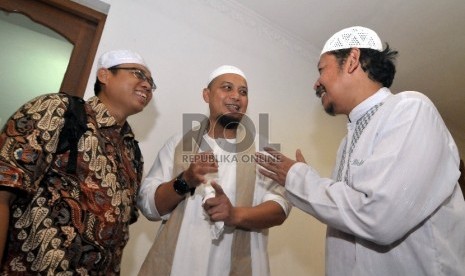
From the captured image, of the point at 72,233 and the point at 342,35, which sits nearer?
the point at 72,233

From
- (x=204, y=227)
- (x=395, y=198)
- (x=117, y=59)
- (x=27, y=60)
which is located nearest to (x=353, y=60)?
(x=395, y=198)

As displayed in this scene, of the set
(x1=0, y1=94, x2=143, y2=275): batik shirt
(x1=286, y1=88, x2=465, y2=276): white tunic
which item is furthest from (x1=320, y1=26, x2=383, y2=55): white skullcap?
(x1=0, y1=94, x2=143, y2=275): batik shirt

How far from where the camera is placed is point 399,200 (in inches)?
33.4

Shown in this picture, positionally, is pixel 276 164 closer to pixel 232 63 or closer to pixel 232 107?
pixel 232 107

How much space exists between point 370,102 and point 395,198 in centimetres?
46

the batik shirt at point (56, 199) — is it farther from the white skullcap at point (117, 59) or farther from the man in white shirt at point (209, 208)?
the white skullcap at point (117, 59)

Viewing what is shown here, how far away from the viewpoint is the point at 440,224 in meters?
0.92

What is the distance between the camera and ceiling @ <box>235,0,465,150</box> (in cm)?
226

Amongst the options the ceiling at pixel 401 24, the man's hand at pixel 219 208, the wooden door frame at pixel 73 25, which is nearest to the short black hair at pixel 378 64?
the man's hand at pixel 219 208

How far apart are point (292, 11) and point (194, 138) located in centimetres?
150

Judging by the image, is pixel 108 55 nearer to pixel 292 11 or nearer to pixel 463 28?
pixel 292 11

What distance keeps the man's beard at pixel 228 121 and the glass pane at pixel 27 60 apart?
100cm

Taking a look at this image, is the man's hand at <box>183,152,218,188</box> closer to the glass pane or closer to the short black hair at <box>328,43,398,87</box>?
the short black hair at <box>328,43,398,87</box>

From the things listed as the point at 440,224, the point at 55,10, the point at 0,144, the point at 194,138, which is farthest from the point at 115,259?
the point at 55,10
